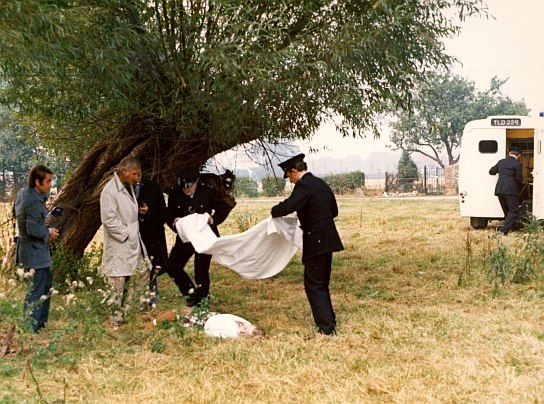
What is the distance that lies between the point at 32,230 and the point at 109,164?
357cm

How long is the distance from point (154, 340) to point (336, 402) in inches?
92.6

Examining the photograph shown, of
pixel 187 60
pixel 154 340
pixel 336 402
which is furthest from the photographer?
pixel 187 60

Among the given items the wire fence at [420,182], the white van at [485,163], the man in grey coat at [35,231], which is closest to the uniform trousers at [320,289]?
the man in grey coat at [35,231]

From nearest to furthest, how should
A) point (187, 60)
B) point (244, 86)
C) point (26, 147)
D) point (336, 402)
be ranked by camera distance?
point (336, 402)
point (244, 86)
point (187, 60)
point (26, 147)

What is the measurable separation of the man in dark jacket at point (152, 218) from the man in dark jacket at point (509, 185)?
→ 9.67m

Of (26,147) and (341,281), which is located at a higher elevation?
(26,147)

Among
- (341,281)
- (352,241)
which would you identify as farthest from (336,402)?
(352,241)

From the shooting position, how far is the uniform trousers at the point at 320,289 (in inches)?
264

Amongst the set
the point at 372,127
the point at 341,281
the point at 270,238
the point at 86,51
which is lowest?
the point at 341,281

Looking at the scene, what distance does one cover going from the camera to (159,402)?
15.7ft

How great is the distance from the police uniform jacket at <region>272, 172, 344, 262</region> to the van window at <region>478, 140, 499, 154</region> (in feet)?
35.3

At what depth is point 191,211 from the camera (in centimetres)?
767

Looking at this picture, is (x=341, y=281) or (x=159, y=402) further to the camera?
(x=341, y=281)

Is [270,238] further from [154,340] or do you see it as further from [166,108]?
[166,108]
